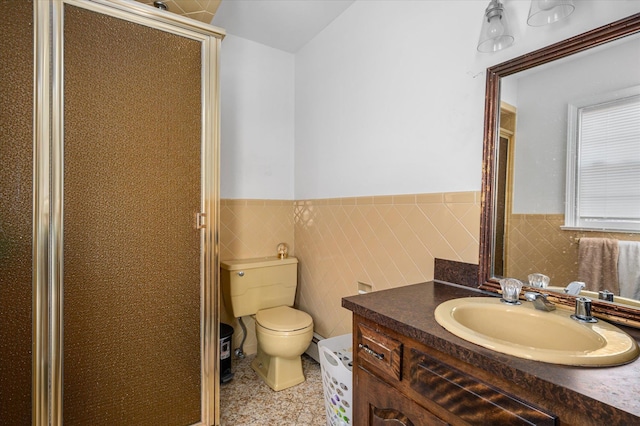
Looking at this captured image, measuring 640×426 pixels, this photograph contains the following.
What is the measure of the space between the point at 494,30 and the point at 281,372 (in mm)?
2194

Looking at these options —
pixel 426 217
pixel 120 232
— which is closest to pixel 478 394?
pixel 426 217

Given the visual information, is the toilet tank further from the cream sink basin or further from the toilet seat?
the cream sink basin

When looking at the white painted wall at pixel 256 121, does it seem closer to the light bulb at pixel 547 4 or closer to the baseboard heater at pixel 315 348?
the baseboard heater at pixel 315 348

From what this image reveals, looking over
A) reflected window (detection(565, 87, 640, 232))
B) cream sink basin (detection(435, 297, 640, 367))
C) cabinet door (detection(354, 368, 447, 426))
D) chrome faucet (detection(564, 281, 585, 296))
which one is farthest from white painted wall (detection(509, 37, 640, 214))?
cabinet door (detection(354, 368, 447, 426))

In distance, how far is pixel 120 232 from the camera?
4.57 ft

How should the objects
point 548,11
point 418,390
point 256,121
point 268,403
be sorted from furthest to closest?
point 256,121
point 268,403
point 548,11
point 418,390

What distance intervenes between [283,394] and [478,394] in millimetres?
1596

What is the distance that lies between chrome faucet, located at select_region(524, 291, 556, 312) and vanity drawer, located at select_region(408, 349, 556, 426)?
0.44 metres

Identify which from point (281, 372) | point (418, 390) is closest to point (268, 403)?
point (281, 372)

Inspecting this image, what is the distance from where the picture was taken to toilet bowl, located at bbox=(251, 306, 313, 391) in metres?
2.00

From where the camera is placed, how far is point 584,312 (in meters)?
0.94

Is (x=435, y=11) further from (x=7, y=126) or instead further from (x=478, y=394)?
(x=7, y=126)

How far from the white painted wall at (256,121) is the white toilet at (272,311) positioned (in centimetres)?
60

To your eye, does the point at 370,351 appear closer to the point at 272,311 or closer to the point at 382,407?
the point at 382,407
